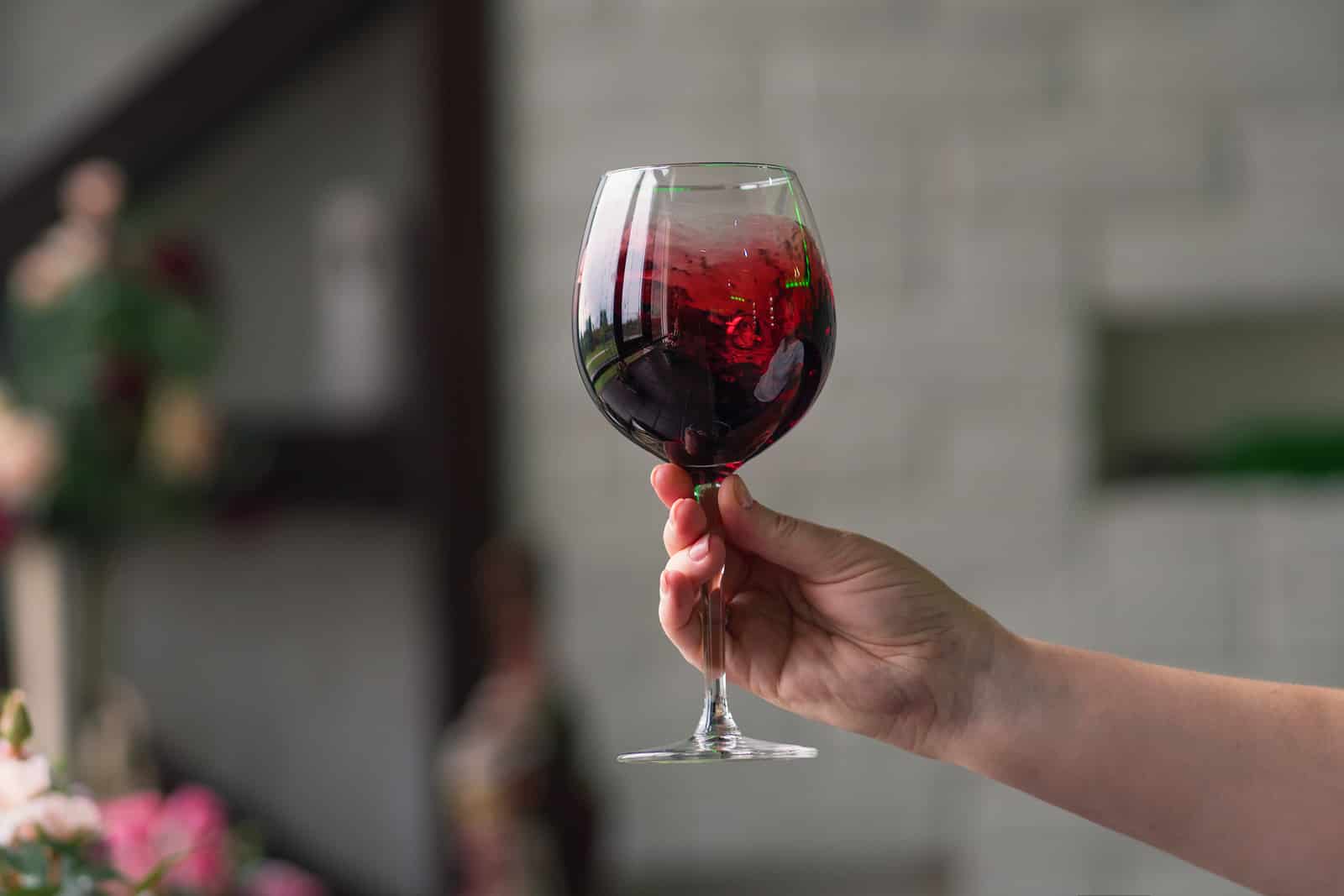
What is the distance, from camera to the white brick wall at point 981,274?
10.3 feet

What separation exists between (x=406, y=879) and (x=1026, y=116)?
2.15 m

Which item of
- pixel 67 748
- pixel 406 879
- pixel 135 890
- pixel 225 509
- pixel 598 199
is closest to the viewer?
pixel 135 890

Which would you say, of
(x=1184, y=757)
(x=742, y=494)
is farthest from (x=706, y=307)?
(x=1184, y=757)

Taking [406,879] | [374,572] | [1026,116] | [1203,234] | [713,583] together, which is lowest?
[406,879]

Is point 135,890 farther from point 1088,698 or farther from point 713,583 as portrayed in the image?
point 1088,698

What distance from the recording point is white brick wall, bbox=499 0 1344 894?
315 cm

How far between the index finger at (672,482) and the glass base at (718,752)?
0.13 m

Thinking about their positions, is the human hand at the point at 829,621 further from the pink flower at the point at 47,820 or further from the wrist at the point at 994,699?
the pink flower at the point at 47,820

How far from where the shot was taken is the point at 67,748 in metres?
1.84

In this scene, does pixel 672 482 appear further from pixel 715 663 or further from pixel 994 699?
pixel 994 699

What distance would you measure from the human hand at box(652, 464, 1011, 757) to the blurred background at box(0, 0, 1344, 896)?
221 cm

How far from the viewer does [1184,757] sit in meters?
0.79

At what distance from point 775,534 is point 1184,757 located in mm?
256

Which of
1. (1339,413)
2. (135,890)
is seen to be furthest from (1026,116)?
(135,890)
